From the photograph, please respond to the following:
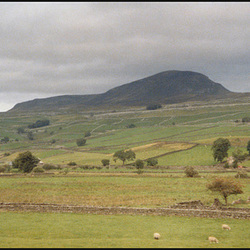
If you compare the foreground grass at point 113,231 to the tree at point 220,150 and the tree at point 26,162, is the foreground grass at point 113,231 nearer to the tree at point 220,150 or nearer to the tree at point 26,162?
the tree at point 26,162

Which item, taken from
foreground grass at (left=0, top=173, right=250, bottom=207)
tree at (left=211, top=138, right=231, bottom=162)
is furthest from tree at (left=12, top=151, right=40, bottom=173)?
tree at (left=211, top=138, right=231, bottom=162)

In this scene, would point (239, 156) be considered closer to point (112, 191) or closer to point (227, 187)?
point (112, 191)

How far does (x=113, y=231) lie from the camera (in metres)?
37.5

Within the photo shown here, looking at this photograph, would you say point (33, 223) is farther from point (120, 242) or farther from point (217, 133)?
point (217, 133)

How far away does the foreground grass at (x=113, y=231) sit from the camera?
29234mm

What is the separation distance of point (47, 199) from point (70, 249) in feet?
125

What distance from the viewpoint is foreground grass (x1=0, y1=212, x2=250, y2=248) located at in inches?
1151

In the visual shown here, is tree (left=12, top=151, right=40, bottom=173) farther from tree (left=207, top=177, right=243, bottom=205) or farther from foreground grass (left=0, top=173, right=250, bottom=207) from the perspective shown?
tree (left=207, top=177, right=243, bottom=205)

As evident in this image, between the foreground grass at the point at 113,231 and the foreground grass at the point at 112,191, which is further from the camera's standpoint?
the foreground grass at the point at 112,191

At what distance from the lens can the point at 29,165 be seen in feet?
349

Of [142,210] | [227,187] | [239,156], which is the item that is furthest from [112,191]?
[239,156]

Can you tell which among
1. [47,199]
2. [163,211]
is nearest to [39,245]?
[163,211]

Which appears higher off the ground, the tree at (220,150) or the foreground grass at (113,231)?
the foreground grass at (113,231)

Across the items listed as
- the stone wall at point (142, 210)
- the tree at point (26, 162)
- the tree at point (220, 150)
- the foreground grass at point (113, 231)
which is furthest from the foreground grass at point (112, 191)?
the tree at point (220, 150)
